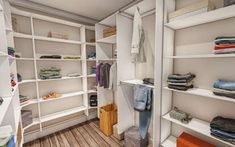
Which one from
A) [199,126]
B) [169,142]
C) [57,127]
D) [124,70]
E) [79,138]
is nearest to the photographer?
[199,126]

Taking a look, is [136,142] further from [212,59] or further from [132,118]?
[212,59]

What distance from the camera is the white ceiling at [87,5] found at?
2098 mm

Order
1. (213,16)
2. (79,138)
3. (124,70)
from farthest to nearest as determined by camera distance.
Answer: (79,138) → (124,70) → (213,16)

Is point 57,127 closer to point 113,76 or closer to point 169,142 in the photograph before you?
point 113,76

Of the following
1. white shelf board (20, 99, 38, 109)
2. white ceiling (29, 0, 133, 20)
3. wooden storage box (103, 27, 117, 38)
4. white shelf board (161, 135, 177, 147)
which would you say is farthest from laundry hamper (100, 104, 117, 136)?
white ceiling (29, 0, 133, 20)

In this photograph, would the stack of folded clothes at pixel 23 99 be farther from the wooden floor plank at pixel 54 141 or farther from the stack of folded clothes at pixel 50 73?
the wooden floor plank at pixel 54 141

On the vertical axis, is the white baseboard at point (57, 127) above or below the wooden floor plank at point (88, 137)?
above

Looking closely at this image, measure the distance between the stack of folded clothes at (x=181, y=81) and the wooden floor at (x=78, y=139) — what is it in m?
1.57

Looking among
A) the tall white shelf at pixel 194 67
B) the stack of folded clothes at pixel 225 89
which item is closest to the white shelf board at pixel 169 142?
the tall white shelf at pixel 194 67

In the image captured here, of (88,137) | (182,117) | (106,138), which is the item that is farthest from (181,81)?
(88,137)

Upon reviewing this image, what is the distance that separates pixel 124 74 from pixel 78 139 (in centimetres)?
165

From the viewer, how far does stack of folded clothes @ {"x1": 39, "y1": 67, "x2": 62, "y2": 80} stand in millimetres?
2277

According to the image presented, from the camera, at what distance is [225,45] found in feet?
3.36

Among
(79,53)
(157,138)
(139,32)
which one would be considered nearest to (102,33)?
(79,53)
